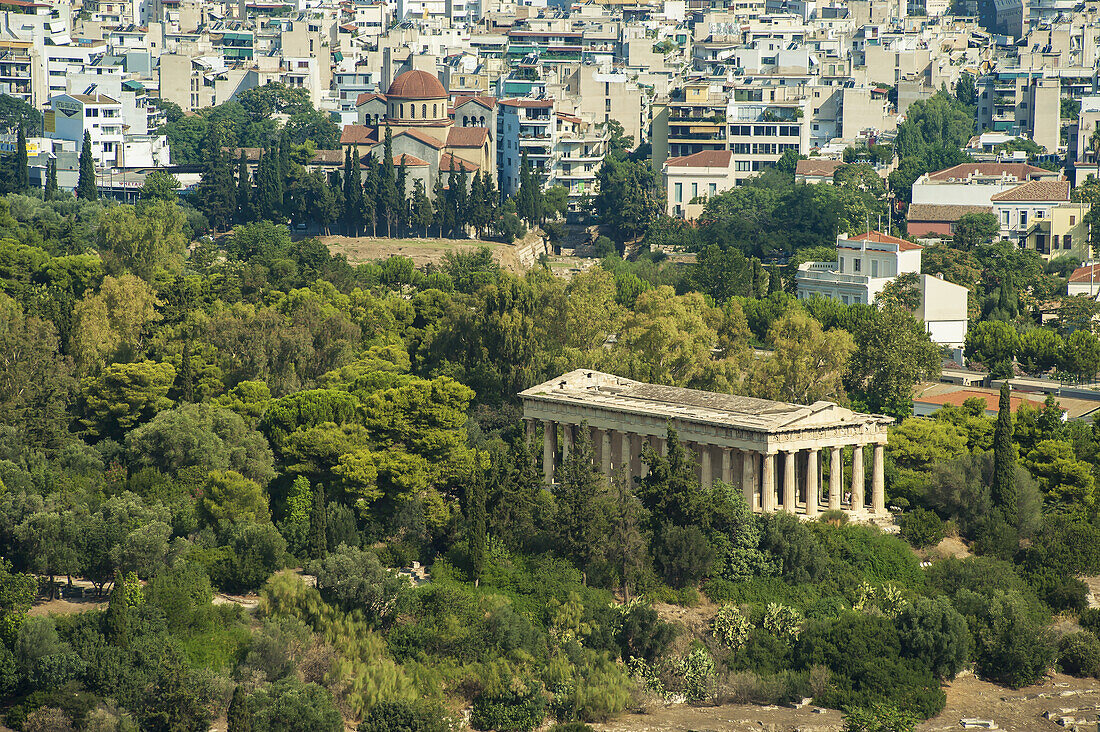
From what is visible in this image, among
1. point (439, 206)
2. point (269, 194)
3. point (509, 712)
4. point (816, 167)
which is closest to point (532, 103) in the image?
point (439, 206)

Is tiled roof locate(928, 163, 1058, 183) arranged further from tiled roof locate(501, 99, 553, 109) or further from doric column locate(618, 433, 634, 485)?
doric column locate(618, 433, 634, 485)

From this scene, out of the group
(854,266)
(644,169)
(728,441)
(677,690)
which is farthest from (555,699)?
(644,169)

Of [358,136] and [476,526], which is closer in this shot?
[476,526]

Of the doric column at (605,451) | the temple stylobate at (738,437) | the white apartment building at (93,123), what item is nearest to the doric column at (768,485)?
the temple stylobate at (738,437)

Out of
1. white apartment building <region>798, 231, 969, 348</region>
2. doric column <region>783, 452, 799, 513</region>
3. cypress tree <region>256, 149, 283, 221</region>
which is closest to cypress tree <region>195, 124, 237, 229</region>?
cypress tree <region>256, 149, 283, 221</region>

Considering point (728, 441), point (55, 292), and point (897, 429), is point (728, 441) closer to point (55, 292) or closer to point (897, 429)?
point (897, 429)

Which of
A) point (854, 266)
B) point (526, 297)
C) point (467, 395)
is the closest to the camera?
point (467, 395)

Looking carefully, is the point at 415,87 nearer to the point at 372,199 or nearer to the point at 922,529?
the point at 372,199
